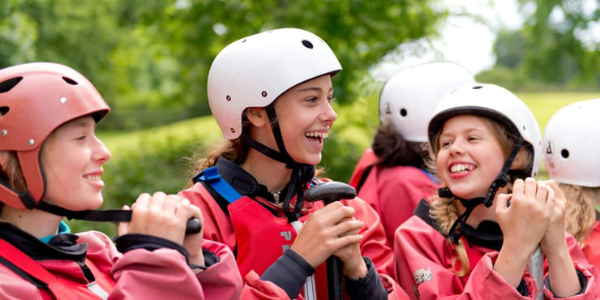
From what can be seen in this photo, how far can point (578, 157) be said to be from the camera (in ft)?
14.4

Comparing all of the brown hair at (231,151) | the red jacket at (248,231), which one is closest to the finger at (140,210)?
the red jacket at (248,231)

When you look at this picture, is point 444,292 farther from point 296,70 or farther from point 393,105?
point 393,105

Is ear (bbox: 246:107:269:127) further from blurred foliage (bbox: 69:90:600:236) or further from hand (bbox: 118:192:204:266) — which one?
blurred foliage (bbox: 69:90:600:236)

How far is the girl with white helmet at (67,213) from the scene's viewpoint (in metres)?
2.51

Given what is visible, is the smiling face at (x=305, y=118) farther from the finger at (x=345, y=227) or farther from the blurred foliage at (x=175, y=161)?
the blurred foliage at (x=175, y=161)

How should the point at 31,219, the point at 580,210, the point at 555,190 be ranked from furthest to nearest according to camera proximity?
the point at 580,210 → the point at 555,190 → the point at 31,219

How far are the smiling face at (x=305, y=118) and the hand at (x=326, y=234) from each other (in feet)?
1.61

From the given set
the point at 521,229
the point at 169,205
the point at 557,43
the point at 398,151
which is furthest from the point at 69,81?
the point at 557,43

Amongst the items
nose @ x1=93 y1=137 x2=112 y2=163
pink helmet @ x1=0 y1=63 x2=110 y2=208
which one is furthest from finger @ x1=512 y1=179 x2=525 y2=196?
pink helmet @ x1=0 y1=63 x2=110 y2=208

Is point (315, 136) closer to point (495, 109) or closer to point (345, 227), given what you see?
point (345, 227)

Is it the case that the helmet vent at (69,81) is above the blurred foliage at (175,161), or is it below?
above

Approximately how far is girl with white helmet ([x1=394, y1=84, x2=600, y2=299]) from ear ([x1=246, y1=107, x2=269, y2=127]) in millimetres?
976

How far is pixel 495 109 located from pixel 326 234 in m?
1.34

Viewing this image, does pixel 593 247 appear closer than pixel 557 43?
Yes
